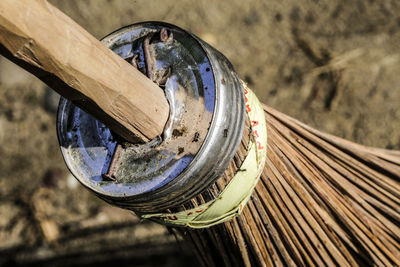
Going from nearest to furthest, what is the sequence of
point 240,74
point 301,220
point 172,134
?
point 172,134
point 301,220
point 240,74

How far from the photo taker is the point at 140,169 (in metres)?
0.68

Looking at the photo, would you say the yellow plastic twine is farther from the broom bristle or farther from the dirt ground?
the dirt ground

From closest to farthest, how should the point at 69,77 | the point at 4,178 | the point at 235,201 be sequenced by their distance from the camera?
the point at 69,77, the point at 235,201, the point at 4,178

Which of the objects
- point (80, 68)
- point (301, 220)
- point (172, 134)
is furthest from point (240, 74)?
point (80, 68)

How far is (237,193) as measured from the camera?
739mm

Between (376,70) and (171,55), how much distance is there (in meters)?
1.24

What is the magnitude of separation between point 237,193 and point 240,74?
1.10 m

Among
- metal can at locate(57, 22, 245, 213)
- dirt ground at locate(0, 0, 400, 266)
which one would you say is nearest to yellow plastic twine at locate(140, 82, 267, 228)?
metal can at locate(57, 22, 245, 213)

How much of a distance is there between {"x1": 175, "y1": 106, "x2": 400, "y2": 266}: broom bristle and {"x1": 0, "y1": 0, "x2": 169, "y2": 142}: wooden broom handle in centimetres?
30

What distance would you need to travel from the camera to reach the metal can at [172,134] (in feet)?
2.13

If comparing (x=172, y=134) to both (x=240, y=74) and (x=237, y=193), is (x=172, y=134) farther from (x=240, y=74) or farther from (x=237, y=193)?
(x=240, y=74)

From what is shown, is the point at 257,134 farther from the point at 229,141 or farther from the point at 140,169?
the point at 140,169

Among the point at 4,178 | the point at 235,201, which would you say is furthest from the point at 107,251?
the point at 235,201

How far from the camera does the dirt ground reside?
1646mm
